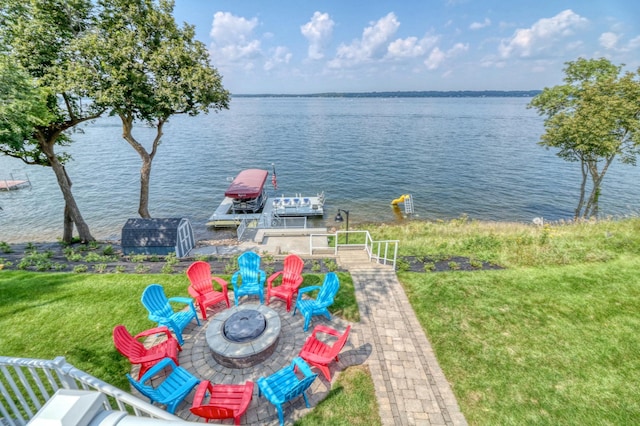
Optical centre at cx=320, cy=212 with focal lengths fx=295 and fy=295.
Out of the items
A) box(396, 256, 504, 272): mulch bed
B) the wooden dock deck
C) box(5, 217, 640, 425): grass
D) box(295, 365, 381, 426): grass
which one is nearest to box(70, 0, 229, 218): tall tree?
box(5, 217, 640, 425): grass

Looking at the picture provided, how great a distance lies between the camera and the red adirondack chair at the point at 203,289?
838 centimetres

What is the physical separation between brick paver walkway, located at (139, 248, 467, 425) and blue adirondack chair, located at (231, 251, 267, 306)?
18.0 inches

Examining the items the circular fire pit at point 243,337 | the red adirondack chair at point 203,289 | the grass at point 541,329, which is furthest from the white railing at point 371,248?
the circular fire pit at point 243,337

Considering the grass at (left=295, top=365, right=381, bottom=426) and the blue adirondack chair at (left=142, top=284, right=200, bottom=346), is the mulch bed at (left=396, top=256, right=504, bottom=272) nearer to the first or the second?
the grass at (left=295, top=365, right=381, bottom=426)

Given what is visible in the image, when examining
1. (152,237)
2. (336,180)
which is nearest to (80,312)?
(152,237)

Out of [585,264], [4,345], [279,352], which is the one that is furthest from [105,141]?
[585,264]

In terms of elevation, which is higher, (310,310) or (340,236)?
(310,310)

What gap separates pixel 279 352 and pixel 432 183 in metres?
31.4

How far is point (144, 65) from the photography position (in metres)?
12.5

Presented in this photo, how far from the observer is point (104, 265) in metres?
10.9

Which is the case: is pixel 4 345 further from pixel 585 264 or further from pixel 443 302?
pixel 585 264

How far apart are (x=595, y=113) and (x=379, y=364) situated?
69.9 feet

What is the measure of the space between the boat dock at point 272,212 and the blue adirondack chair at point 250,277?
12.6 metres

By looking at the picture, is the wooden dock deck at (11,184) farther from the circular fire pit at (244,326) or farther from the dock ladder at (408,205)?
the dock ladder at (408,205)
